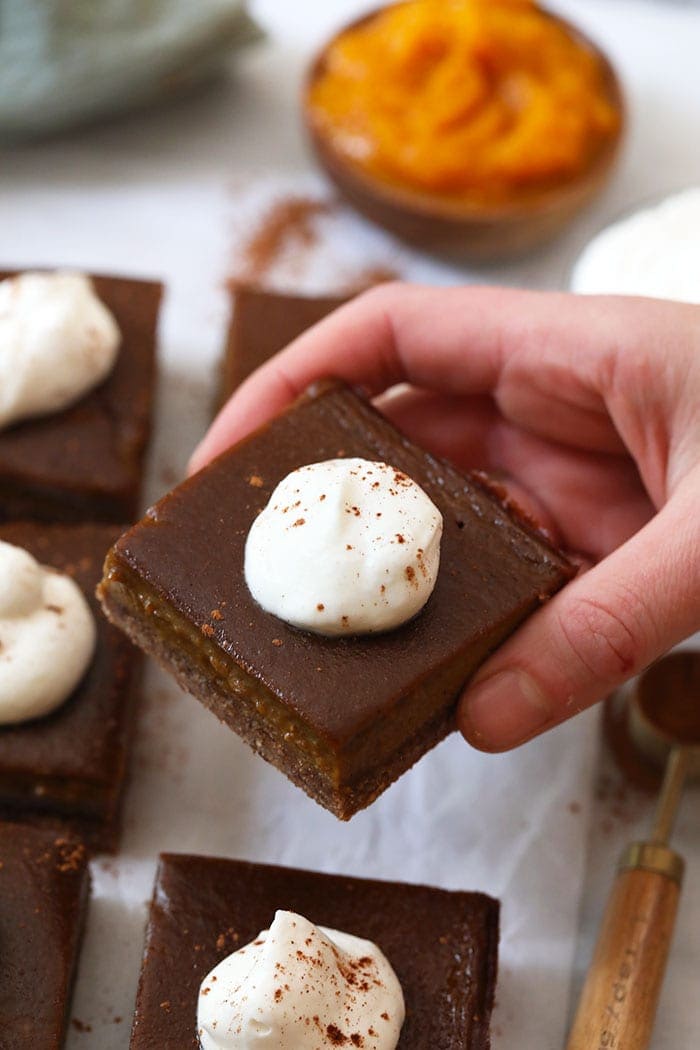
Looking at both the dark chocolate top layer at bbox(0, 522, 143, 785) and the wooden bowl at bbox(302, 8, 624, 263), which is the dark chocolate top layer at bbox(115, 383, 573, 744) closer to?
the dark chocolate top layer at bbox(0, 522, 143, 785)

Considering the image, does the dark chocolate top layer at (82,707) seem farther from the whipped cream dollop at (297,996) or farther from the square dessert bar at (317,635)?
the whipped cream dollop at (297,996)

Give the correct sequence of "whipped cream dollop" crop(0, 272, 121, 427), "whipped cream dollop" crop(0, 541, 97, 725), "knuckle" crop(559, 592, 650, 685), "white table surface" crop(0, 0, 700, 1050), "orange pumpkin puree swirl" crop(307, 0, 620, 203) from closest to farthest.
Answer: "knuckle" crop(559, 592, 650, 685) < "whipped cream dollop" crop(0, 541, 97, 725) < "white table surface" crop(0, 0, 700, 1050) < "whipped cream dollop" crop(0, 272, 121, 427) < "orange pumpkin puree swirl" crop(307, 0, 620, 203)

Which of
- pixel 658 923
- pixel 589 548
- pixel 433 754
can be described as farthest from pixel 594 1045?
pixel 589 548

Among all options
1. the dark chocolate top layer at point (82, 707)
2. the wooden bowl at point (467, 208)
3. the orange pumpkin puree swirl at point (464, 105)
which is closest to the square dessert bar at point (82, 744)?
the dark chocolate top layer at point (82, 707)

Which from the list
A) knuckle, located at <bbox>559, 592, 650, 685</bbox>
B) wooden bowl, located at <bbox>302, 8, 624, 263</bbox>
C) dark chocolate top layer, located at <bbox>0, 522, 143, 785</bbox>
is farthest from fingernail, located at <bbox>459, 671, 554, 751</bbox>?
wooden bowl, located at <bbox>302, 8, 624, 263</bbox>

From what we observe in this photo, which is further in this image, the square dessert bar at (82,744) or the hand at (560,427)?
the square dessert bar at (82,744)

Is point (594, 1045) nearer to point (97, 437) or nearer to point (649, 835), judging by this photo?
point (649, 835)
